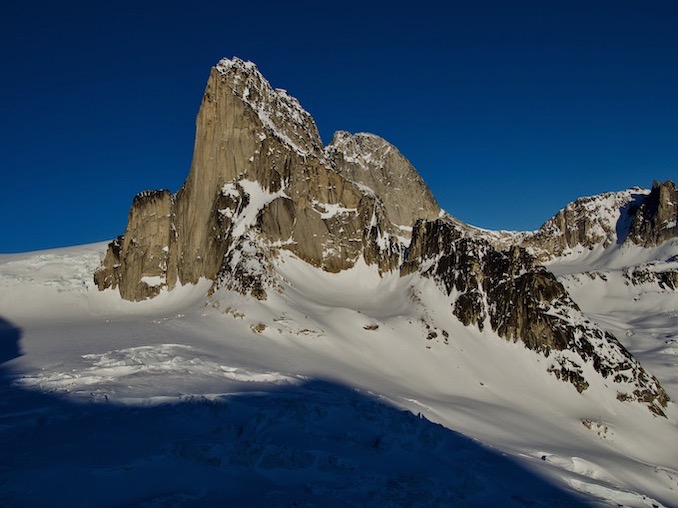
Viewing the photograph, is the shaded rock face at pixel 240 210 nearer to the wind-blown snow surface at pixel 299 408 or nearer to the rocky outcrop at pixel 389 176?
the wind-blown snow surface at pixel 299 408

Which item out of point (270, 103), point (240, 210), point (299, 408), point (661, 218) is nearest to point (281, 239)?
point (240, 210)

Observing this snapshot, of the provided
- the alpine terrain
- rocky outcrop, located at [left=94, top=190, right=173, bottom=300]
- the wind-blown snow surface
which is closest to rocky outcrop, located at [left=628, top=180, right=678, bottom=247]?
the alpine terrain

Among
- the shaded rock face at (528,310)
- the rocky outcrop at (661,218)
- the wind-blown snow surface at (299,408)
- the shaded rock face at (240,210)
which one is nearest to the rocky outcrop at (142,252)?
the shaded rock face at (240,210)

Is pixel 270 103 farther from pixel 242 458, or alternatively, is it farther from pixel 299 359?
pixel 242 458

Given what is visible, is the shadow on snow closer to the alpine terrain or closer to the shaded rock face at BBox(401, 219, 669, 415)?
the alpine terrain

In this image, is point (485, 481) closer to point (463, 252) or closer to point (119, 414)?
point (119, 414)

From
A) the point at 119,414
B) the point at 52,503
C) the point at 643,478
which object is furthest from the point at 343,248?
the point at 52,503
